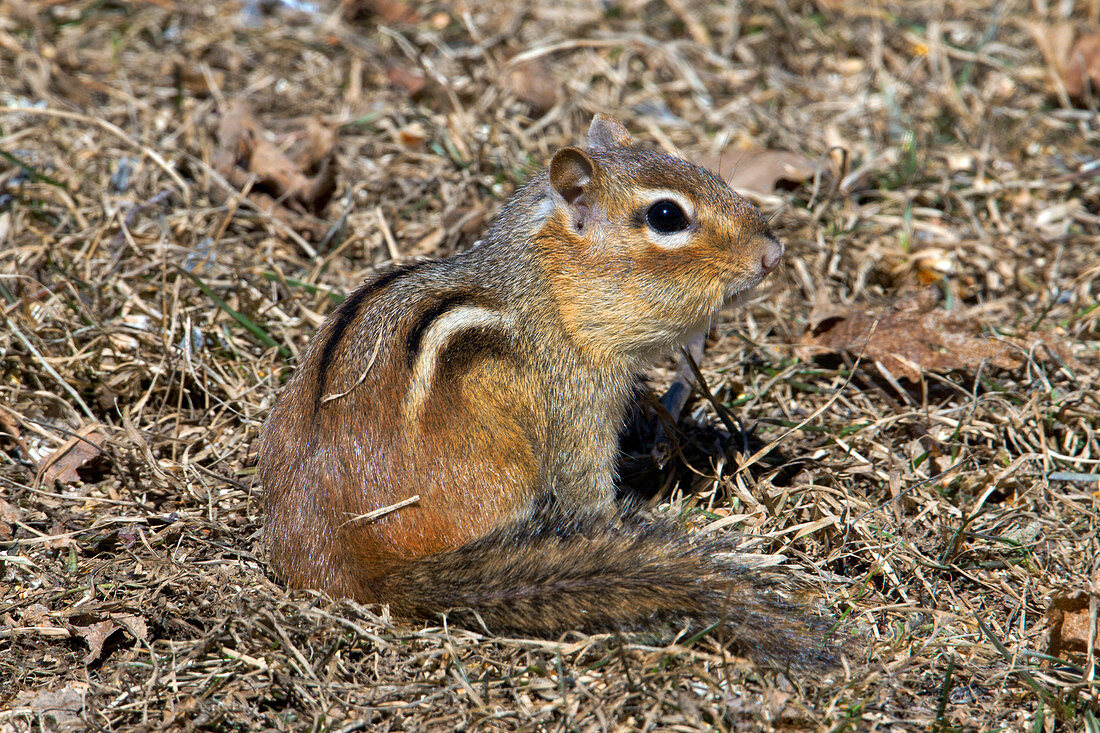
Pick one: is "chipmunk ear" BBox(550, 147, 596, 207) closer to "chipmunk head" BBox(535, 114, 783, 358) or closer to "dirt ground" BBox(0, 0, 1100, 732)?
"chipmunk head" BBox(535, 114, 783, 358)

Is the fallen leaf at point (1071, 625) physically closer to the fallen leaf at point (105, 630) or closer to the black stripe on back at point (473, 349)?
the black stripe on back at point (473, 349)

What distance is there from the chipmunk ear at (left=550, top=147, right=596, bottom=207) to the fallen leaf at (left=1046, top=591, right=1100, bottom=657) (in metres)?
2.24

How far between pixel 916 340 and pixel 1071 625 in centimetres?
175

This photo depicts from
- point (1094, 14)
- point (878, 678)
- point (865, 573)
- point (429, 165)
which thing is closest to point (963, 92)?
point (1094, 14)

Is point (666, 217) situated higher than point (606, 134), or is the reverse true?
point (606, 134)

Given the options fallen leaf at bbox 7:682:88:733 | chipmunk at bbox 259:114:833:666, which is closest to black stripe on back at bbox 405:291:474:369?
chipmunk at bbox 259:114:833:666

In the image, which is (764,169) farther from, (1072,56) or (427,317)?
(427,317)

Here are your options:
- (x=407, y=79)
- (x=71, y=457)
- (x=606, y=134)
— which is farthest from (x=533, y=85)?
(x=71, y=457)

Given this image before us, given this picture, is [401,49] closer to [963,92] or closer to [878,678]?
[963,92]

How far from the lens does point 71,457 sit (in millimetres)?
4098

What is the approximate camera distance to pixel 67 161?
5.67 m

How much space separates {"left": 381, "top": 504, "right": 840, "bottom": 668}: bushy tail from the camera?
3.04 metres

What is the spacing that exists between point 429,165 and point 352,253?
901 millimetres

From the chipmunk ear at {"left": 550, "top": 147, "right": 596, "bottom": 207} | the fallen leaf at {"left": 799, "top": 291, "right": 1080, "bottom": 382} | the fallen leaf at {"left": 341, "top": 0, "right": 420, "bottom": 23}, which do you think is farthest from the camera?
the fallen leaf at {"left": 341, "top": 0, "right": 420, "bottom": 23}
